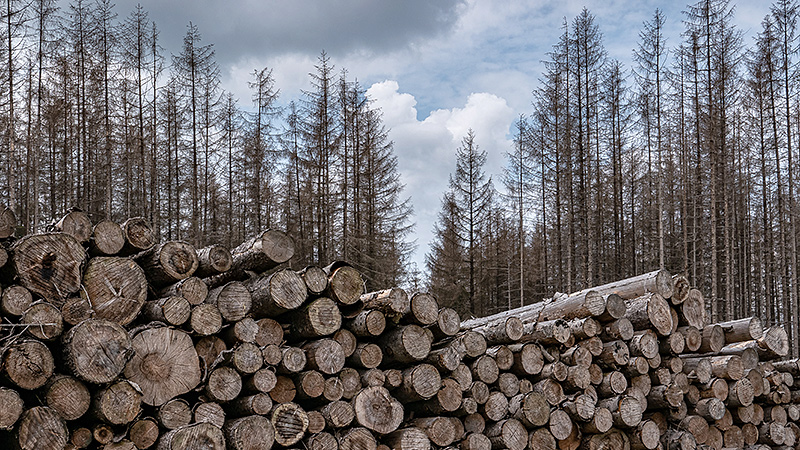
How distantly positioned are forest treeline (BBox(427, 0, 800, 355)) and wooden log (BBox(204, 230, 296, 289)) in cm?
1439

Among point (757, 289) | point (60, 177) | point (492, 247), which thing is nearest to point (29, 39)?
point (60, 177)

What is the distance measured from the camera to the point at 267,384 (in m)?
5.01

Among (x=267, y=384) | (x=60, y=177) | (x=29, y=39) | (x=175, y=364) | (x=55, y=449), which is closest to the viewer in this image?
(x=55, y=449)

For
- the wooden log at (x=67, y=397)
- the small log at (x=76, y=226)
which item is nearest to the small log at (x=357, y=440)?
the wooden log at (x=67, y=397)

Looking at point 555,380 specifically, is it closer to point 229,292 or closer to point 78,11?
point 229,292

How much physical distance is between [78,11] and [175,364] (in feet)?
59.9

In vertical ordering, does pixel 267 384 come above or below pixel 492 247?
below

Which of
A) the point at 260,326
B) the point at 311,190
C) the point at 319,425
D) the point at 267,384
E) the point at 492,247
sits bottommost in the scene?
Answer: the point at 319,425

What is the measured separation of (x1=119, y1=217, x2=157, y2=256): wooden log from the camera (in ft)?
16.2

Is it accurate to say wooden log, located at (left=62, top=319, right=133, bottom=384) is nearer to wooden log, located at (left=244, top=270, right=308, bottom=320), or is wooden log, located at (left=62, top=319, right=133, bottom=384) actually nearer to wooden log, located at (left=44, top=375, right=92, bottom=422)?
wooden log, located at (left=44, top=375, right=92, bottom=422)

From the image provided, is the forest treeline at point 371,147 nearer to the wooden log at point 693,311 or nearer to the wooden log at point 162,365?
the wooden log at point 693,311

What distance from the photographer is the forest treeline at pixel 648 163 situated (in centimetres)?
1895

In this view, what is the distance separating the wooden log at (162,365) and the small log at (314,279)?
1058 mm

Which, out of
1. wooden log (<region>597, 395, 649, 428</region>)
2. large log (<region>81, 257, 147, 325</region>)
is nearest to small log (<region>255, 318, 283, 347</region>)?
large log (<region>81, 257, 147, 325</region>)
